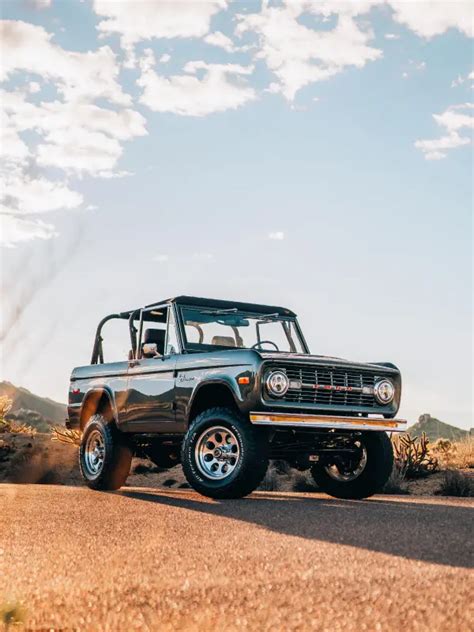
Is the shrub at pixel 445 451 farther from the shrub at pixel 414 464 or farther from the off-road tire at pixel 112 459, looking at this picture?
the off-road tire at pixel 112 459

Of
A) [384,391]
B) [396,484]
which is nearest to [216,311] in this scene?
[384,391]

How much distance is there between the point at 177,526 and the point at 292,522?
901 millimetres

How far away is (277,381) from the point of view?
9758mm

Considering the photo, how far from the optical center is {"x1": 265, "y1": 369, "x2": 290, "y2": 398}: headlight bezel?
9.69 m

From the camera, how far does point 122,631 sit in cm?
354

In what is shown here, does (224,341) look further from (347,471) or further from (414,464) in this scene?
(414,464)

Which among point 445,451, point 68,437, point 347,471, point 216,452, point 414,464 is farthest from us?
point 445,451

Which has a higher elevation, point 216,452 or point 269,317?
point 269,317

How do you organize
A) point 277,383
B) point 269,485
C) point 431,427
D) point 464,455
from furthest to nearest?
point 431,427 < point 464,455 < point 269,485 < point 277,383

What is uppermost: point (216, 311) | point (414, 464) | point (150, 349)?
point (216, 311)

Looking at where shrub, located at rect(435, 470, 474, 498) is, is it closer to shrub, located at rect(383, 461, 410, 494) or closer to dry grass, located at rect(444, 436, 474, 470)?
shrub, located at rect(383, 461, 410, 494)

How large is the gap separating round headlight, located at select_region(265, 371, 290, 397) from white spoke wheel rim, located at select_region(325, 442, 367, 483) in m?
1.70

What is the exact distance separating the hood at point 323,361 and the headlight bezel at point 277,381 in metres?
0.15

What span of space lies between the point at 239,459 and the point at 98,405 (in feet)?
12.4
